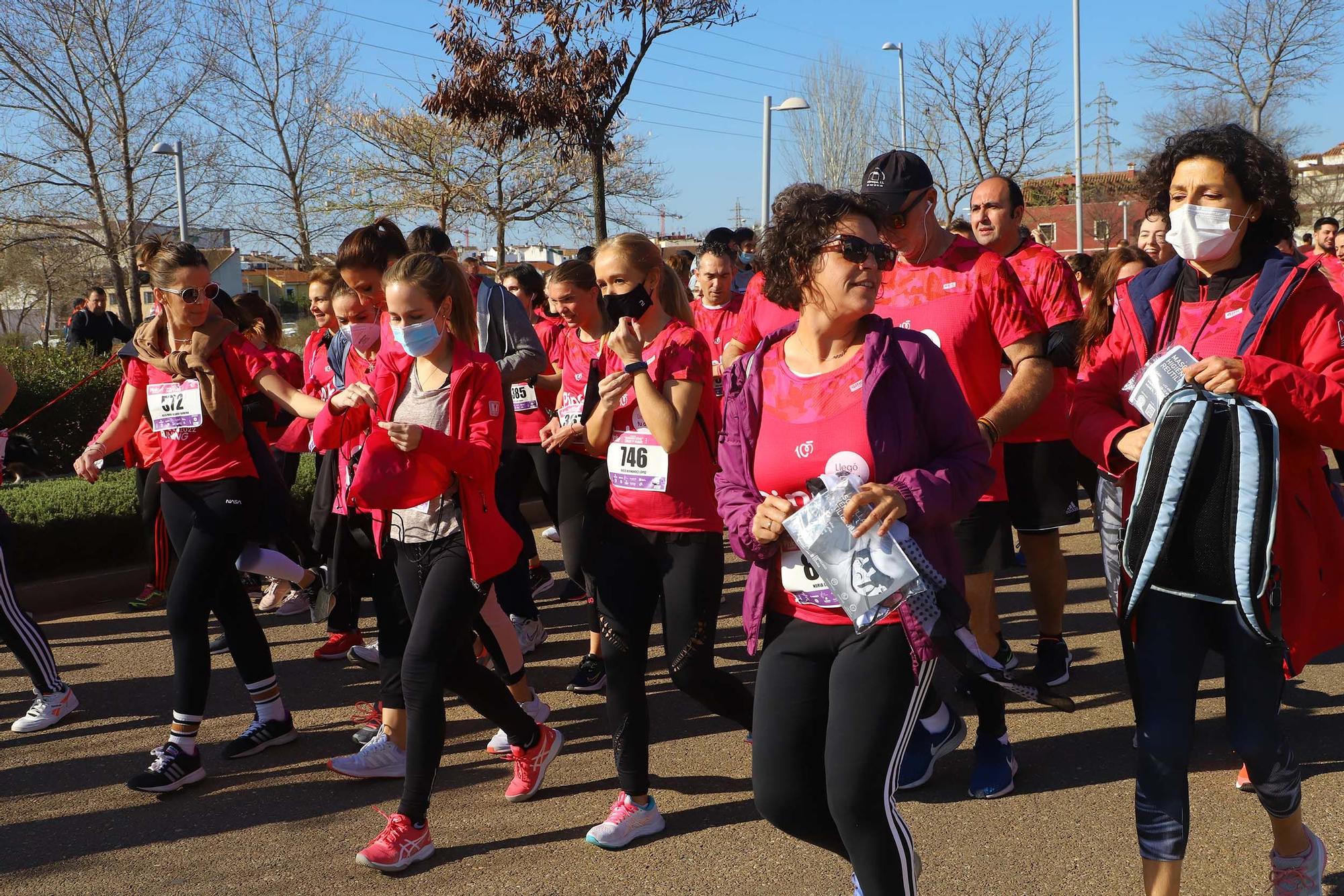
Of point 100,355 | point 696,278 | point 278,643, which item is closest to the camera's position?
point 278,643

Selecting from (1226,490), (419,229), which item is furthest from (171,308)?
(1226,490)

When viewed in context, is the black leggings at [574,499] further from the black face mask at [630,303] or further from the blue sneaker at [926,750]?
the blue sneaker at [926,750]

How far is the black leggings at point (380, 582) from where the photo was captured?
4258 mm

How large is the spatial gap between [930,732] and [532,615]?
6.88 feet

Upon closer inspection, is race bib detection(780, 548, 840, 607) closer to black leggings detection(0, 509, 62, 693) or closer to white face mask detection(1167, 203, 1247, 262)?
white face mask detection(1167, 203, 1247, 262)

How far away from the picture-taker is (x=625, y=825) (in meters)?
3.92

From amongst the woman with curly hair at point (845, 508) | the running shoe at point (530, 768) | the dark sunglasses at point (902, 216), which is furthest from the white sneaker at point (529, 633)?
the woman with curly hair at point (845, 508)

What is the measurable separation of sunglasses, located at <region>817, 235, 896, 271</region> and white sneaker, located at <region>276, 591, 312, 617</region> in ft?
18.0

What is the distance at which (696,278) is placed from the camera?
28.3 ft

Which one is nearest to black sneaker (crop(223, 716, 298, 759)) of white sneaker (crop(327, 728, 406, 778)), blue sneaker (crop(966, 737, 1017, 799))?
white sneaker (crop(327, 728, 406, 778))

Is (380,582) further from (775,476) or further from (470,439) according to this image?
(775,476)

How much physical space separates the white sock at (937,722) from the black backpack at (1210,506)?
162 cm

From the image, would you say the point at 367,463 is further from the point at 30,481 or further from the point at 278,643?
the point at 30,481

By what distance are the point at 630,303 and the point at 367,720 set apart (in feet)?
8.07
